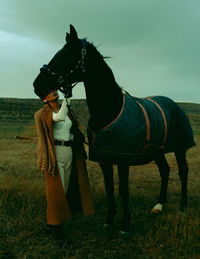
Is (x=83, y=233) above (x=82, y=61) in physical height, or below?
below

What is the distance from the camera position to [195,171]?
8.48m

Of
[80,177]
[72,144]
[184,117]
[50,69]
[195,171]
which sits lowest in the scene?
[195,171]

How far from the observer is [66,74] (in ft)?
11.8

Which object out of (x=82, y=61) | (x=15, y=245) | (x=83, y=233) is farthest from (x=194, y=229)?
(x=82, y=61)

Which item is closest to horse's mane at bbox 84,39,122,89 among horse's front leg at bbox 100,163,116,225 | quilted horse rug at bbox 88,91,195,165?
quilted horse rug at bbox 88,91,195,165

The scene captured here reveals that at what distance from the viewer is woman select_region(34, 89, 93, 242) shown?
3855 millimetres

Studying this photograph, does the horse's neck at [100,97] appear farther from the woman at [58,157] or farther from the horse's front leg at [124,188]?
the horse's front leg at [124,188]

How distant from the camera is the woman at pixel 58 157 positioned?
152 inches

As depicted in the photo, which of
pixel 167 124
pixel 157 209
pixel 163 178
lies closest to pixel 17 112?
pixel 163 178

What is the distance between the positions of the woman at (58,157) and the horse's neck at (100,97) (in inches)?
14.9

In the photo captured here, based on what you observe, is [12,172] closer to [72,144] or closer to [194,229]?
[72,144]

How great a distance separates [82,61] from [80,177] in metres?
1.73

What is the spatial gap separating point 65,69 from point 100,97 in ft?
2.03

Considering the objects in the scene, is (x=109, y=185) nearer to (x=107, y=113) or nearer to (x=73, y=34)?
(x=107, y=113)
